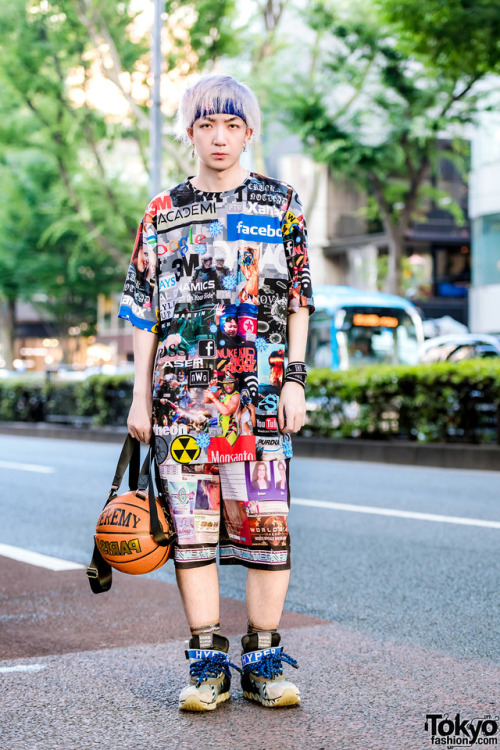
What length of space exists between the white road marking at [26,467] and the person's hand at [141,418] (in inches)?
376

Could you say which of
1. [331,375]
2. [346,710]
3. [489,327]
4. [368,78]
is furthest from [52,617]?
[489,327]

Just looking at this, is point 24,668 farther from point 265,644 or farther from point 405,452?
point 405,452

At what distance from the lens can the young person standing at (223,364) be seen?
10.3 feet

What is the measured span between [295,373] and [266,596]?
26.9 inches

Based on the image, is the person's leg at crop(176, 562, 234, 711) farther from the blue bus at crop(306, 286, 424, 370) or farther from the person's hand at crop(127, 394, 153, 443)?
the blue bus at crop(306, 286, 424, 370)

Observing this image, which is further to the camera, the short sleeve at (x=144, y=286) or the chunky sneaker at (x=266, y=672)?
the short sleeve at (x=144, y=286)

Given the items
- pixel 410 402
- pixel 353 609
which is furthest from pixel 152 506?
pixel 410 402

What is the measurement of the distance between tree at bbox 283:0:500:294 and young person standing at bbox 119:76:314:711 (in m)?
19.6

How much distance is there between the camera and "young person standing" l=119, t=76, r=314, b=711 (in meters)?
3.13

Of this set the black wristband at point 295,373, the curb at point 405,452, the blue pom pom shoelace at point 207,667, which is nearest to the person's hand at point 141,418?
the black wristband at point 295,373

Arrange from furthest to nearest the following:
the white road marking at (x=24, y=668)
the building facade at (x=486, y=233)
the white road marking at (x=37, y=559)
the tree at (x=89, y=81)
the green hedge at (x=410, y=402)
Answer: the building facade at (x=486, y=233)
the tree at (x=89, y=81)
the green hedge at (x=410, y=402)
the white road marking at (x=37, y=559)
the white road marking at (x=24, y=668)

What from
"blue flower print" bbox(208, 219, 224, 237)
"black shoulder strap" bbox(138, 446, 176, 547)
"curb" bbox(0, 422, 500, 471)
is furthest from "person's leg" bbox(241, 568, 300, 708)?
"curb" bbox(0, 422, 500, 471)

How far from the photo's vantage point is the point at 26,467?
526 inches

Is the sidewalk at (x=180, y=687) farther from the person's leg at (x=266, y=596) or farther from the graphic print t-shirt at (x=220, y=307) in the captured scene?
the graphic print t-shirt at (x=220, y=307)
